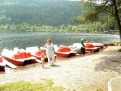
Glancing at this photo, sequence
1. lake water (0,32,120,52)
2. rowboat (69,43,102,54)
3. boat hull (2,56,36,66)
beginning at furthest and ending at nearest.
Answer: lake water (0,32,120,52) → rowboat (69,43,102,54) → boat hull (2,56,36,66)

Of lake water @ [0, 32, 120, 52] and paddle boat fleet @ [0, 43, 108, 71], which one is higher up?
paddle boat fleet @ [0, 43, 108, 71]

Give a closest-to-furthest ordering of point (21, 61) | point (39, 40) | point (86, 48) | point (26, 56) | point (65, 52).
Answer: point (21, 61) < point (26, 56) < point (65, 52) < point (86, 48) < point (39, 40)

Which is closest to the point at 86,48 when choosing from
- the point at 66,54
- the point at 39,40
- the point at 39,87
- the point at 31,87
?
the point at 66,54

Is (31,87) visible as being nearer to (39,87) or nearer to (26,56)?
(39,87)

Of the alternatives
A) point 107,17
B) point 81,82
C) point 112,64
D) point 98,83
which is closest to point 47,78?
point 81,82

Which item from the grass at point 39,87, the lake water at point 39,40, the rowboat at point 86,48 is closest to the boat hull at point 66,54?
the rowboat at point 86,48

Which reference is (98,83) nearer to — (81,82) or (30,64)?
(81,82)

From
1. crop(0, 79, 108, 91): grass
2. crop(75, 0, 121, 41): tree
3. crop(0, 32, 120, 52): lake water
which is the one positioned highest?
crop(75, 0, 121, 41): tree

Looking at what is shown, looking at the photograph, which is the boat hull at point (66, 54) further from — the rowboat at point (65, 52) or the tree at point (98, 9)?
the tree at point (98, 9)

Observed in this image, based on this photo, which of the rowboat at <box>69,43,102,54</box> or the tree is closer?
the tree

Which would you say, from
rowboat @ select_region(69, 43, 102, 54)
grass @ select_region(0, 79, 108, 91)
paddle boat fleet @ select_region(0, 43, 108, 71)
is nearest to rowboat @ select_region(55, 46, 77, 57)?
paddle boat fleet @ select_region(0, 43, 108, 71)

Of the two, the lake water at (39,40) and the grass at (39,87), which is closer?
the grass at (39,87)

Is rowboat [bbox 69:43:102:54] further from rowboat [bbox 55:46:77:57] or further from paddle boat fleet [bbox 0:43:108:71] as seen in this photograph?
rowboat [bbox 55:46:77:57]

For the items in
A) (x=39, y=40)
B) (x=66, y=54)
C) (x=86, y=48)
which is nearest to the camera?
(x=66, y=54)
